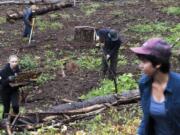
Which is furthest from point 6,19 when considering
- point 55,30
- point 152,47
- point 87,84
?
point 152,47

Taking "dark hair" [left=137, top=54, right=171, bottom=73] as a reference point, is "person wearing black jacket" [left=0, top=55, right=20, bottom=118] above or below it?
below

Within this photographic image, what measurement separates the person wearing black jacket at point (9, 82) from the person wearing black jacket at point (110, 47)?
3763mm

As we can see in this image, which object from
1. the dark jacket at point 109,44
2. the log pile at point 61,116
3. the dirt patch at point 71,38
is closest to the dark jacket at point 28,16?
the dirt patch at point 71,38

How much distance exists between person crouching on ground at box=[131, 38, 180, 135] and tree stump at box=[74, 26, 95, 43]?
17.2 meters

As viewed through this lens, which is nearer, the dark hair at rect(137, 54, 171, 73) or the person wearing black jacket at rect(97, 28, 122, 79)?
the dark hair at rect(137, 54, 171, 73)

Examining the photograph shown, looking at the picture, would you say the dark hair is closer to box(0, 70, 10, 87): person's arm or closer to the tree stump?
box(0, 70, 10, 87): person's arm

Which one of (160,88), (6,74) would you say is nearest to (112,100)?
(6,74)

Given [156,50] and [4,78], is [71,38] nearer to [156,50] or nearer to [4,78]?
[4,78]

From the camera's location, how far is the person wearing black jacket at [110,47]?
15.5 m

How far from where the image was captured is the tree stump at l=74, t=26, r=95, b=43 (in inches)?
858

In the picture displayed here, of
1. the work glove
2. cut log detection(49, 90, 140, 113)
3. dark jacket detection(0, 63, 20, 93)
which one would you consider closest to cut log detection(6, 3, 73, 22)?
dark jacket detection(0, 63, 20, 93)

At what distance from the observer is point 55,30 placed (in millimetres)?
25016

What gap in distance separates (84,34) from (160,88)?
57.7 feet

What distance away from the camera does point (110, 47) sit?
618 inches
